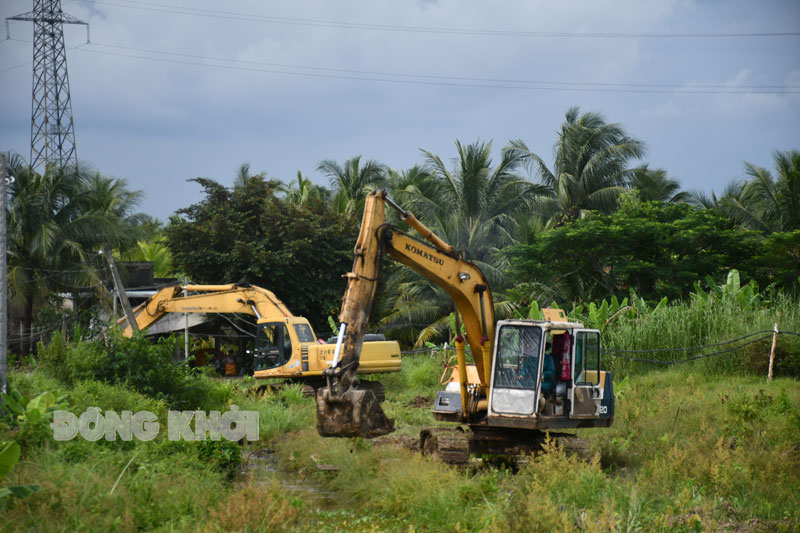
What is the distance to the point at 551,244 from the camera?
27.9 metres

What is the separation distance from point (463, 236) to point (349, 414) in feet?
80.4

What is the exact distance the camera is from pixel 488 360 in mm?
12219

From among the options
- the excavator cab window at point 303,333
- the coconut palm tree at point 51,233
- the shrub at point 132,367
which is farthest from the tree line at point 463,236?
the shrub at point 132,367

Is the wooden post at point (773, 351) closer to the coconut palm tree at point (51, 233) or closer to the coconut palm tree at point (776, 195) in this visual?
the coconut palm tree at point (776, 195)

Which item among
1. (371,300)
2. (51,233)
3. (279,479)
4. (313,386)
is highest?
(51,233)

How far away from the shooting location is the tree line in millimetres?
26953

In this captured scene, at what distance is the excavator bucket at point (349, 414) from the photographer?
32.4 feet

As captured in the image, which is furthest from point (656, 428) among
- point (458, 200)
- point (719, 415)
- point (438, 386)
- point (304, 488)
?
point (458, 200)

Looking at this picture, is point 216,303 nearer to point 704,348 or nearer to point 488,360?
point 488,360

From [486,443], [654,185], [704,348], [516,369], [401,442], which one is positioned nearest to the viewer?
[516,369]

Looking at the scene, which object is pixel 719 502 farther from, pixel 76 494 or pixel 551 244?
pixel 551 244

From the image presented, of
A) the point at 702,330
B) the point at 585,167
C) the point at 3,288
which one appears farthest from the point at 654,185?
the point at 3,288

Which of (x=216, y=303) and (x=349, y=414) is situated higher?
(x=216, y=303)

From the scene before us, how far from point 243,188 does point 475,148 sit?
11.3 metres
